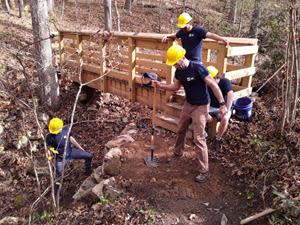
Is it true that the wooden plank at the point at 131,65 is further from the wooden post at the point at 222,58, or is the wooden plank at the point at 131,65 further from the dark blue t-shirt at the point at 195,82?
the dark blue t-shirt at the point at 195,82

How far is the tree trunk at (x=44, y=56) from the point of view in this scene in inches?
374

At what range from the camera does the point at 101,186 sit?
17.0ft

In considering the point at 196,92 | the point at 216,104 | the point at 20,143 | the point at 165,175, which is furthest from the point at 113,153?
the point at 20,143

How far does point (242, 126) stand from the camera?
645 cm

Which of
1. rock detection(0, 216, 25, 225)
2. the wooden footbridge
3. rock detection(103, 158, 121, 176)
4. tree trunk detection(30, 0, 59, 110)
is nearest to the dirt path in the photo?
rock detection(103, 158, 121, 176)

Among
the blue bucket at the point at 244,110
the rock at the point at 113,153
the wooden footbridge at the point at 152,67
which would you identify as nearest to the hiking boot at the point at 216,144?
the wooden footbridge at the point at 152,67

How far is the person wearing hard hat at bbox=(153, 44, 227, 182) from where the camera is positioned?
4.80 metres

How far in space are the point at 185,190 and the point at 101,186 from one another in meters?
1.43

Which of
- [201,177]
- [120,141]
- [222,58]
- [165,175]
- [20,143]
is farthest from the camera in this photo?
[20,143]

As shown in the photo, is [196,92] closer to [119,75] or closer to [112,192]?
[112,192]

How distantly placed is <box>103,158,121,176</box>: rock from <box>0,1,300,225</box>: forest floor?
175 mm

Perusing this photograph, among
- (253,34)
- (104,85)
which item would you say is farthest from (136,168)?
(253,34)

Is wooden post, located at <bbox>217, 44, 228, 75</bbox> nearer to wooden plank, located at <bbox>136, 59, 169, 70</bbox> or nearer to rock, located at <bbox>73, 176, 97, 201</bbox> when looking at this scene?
wooden plank, located at <bbox>136, 59, 169, 70</bbox>

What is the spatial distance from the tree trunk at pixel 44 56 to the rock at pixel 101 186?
5.41 metres
